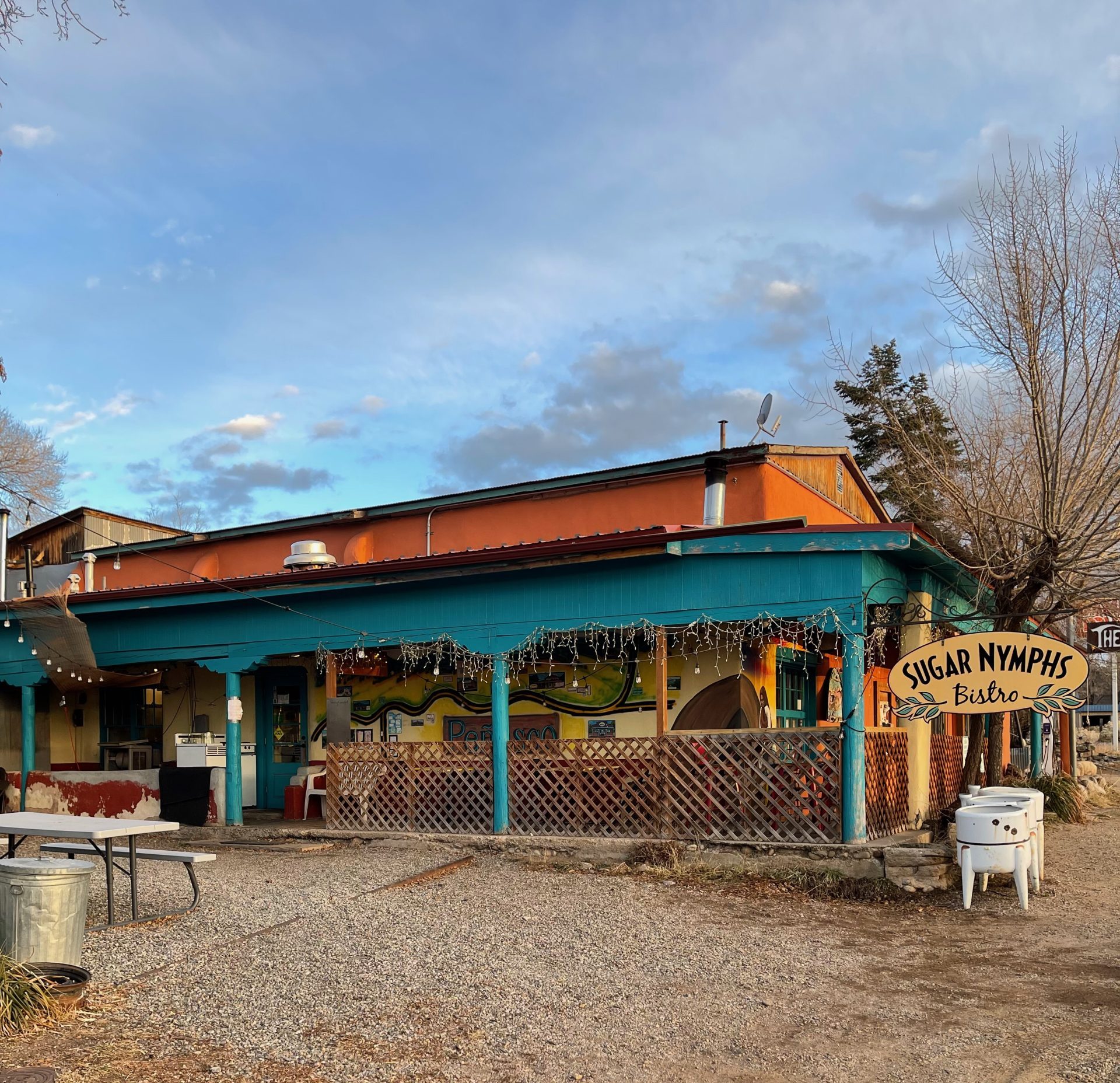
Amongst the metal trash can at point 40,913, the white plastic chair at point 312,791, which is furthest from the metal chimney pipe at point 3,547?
the metal trash can at point 40,913

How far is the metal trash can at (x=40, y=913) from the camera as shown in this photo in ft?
20.1

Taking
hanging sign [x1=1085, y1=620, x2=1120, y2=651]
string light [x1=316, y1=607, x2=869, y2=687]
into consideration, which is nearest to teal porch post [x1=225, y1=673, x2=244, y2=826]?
string light [x1=316, y1=607, x2=869, y2=687]

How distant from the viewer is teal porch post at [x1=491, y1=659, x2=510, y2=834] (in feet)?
38.7

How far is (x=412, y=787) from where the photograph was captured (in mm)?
12523

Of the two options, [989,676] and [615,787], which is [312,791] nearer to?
[615,787]

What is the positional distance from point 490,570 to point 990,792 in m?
5.42

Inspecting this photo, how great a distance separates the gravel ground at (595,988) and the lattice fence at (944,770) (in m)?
2.85

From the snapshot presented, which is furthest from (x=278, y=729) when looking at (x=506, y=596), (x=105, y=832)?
(x=105, y=832)

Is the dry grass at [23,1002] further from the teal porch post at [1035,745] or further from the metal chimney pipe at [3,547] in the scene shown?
the teal porch post at [1035,745]

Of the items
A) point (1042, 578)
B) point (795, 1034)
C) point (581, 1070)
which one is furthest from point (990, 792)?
point (581, 1070)

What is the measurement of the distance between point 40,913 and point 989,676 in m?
7.63

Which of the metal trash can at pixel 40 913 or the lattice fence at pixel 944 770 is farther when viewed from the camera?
the lattice fence at pixel 944 770

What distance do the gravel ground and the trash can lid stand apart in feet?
2.34

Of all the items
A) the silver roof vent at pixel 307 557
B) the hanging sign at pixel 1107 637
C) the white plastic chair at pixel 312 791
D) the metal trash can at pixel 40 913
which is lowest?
the white plastic chair at pixel 312 791
